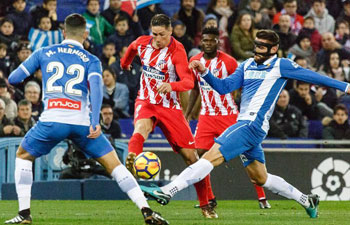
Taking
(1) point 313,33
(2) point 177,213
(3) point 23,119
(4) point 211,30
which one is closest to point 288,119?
(1) point 313,33

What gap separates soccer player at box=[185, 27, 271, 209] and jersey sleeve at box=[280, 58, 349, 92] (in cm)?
302

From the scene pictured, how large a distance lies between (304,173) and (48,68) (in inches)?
331

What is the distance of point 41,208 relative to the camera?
12.6 metres

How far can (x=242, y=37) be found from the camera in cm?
1945

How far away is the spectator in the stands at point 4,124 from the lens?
16.0 meters

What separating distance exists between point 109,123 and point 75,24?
25.3 feet

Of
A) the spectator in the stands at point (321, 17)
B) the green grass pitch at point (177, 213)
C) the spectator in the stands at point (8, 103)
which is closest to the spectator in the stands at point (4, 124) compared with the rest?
the spectator in the stands at point (8, 103)

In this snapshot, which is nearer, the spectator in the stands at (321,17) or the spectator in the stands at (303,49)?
the spectator in the stands at (303,49)

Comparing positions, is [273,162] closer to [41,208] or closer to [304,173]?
[304,173]

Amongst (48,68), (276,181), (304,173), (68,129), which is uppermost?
(48,68)

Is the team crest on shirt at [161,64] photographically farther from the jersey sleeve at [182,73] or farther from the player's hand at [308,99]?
the player's hand at [308,99]

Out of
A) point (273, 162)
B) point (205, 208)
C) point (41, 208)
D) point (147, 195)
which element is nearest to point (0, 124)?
point (41, 208)

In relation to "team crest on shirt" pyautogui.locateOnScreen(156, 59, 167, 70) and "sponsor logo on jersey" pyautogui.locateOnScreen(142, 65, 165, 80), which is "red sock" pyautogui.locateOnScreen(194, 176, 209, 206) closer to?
"sponsor logo on jersey" pyautogui.locateOnScreen(142, 65, 165, 80)

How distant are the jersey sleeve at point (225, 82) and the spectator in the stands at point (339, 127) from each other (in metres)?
7.54
